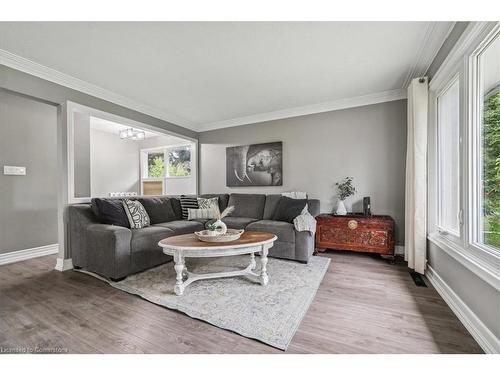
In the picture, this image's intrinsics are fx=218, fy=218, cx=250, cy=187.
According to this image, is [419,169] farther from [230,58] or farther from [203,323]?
[203,323]

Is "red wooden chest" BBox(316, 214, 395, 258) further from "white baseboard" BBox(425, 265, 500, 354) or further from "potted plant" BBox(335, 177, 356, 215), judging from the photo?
"white baseboard" BBox(425, 265, 500, 354)

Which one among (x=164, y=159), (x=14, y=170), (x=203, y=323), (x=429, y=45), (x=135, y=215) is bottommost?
(x=203, y=323)

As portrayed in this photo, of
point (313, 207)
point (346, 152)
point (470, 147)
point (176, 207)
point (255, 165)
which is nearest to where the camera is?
point (470, 147)

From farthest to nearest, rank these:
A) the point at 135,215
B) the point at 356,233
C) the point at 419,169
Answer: the point at 356,233 < the point at 135,215 < the point at 419,169

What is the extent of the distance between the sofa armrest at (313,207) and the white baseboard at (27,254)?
13.7ft

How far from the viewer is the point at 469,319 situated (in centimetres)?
152

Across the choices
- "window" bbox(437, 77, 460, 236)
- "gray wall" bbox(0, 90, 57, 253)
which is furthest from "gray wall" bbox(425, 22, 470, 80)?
"gray wall" bbox(0, 90, 57, 253)

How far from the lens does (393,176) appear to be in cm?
330

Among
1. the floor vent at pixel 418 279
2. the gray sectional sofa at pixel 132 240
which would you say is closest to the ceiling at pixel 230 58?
the gray sectional sofa at pixel 132 240

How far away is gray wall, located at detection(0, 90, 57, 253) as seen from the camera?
10.2ft

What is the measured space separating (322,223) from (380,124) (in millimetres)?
1778

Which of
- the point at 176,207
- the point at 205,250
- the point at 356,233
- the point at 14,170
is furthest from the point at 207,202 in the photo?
the point at 14,170

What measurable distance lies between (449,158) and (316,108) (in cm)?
206
